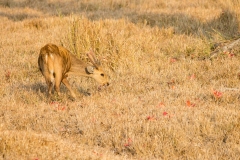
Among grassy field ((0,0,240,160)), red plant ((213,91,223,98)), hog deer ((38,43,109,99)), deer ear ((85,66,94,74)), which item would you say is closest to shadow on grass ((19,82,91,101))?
grassy field ((0,0,240,160))

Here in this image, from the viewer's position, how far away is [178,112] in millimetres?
7344

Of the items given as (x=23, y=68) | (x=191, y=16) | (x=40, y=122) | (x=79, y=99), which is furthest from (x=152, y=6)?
(x=40, y=122)

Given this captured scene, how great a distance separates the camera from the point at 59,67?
26.2 feet

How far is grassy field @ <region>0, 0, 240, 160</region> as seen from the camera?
6.05m

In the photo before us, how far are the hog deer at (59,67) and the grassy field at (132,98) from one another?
35 centimetres

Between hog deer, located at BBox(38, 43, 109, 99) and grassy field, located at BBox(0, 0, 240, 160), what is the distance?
14.0 inches

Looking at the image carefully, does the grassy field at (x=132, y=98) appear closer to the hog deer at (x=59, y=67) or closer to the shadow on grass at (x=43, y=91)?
the shadow on grass at (x=43, y=91)

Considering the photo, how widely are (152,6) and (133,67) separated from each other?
10164 mm

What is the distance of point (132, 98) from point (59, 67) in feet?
4.80

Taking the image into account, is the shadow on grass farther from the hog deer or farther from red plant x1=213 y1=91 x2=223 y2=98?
red plant x1=213 y1=91 x2=223 y2=98

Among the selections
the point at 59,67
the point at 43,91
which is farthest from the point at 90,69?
the point at 43,91

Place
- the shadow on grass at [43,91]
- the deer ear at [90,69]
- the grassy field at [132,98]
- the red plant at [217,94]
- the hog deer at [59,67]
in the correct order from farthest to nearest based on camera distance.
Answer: the shadow on grass at [43,91] < the deer ear at [90,69] < the hog deer at [59,67] < the red plant at [217,94] < the grassy field at [132,98]

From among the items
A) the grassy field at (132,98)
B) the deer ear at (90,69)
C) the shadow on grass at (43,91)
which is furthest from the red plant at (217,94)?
the shadow on grass at (43,91)

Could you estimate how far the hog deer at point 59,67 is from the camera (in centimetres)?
791
